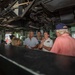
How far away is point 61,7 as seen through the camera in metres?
1.94

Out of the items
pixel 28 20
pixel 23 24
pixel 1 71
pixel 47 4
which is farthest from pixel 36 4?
pixel 1 71

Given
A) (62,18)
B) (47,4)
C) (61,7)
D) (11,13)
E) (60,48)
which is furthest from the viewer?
(11,13)

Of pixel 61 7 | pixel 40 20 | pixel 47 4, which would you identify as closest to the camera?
pixel 61 7

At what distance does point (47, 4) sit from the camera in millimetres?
2096

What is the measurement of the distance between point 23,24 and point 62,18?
123 centimetres

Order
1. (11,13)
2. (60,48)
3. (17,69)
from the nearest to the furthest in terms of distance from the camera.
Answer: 1. (17,69)
2. (60,48)
3. (11,13)

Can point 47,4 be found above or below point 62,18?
above

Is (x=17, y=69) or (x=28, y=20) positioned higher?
(x=28, y=20)

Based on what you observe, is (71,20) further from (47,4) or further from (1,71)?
(1,71)

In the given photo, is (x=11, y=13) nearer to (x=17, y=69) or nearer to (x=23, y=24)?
(x=23, y=24)

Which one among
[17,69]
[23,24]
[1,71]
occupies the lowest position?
[1,71]

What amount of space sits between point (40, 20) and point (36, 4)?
0.92 metres

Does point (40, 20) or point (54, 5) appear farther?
point (40, 20)

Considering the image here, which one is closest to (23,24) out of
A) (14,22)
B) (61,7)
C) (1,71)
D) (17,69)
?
(14,22)
